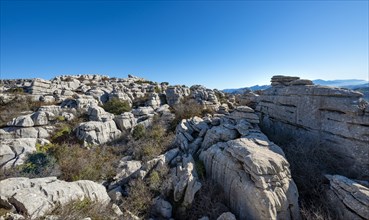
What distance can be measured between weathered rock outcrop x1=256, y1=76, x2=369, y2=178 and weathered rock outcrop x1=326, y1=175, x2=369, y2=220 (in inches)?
87.0

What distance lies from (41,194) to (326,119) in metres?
12.2

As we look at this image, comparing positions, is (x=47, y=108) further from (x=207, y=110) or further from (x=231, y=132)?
(x=231, y=132)

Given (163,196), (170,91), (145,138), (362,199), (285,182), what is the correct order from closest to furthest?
(362,199) < (285,182) < (163,196) < (145,138) < (170,91)

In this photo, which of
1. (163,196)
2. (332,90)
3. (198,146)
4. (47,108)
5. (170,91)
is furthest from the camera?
(170,91)

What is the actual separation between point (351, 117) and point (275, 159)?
4.46 m

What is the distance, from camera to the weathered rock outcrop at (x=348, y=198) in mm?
5312

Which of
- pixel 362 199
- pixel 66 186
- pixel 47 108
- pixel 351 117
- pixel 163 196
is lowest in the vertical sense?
pixel 163 196

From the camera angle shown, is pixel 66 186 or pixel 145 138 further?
pixel 145 138

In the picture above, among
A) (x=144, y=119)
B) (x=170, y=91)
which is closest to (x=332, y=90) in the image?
(x=144, y=119)

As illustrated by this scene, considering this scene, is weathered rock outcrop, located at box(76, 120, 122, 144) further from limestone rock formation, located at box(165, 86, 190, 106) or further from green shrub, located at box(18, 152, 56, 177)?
limestone rock formation, located at box(165, 86, 190, 106)

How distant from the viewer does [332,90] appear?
346 inches

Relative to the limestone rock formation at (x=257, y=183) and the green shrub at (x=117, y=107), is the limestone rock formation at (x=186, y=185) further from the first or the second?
the green shrub at (x=117, y=107)

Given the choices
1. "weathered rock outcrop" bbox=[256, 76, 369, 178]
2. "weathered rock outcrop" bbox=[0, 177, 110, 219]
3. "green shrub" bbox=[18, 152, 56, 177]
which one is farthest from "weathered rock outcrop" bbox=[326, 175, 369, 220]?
"green shrub" bbox=[18, 152, 56, 177]

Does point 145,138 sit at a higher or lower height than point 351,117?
lower
